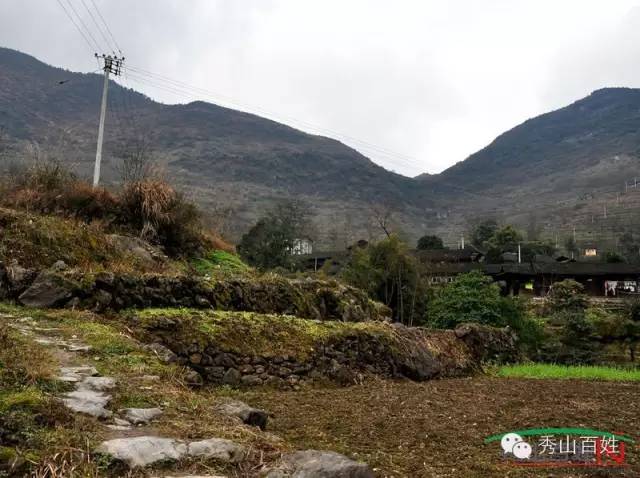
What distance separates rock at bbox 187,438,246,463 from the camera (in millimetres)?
2848

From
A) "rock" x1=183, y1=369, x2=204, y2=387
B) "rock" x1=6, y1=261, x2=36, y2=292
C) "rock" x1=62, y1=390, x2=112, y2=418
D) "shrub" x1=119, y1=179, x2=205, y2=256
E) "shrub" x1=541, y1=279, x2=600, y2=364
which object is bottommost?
"shrub" x1=541, y1=279, x2=600, y2=364

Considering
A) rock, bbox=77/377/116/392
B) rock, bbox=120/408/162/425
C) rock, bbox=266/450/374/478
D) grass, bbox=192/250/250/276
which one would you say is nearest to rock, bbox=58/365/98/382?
rock, bbox=77/377/116/392

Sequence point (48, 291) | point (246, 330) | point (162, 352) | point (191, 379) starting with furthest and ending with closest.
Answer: point (246, 330) → point (48, 291) → point (162, 352) → point (191, 379)

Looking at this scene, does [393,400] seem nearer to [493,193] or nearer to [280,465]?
[280,465]

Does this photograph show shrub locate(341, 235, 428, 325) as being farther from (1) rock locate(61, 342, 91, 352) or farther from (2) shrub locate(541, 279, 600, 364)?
(1) rock locate(61, 342, 91, 352)

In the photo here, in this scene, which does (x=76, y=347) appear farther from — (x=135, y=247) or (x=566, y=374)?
(x=566, y=374)

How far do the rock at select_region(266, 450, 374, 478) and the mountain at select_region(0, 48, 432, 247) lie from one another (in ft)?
283

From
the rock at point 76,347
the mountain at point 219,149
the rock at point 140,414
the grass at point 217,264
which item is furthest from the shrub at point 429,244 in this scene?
the rock at point 140,414

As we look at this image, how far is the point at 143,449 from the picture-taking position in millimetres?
2770

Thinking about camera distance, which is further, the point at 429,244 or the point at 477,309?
the point at 429,244

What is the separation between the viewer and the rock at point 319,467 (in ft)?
8.81

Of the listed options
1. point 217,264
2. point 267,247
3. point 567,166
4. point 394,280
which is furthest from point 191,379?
point 567,166

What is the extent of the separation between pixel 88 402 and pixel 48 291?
10.8ft

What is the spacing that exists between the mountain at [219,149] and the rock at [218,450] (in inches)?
3388
